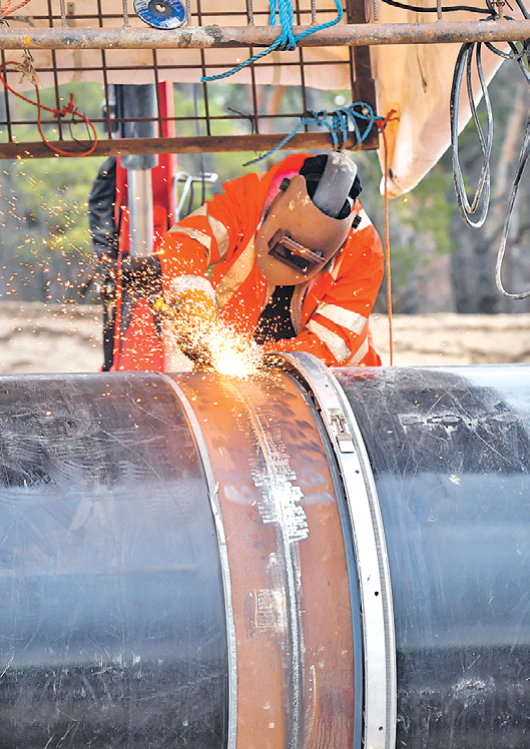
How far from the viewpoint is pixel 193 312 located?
3121 mm

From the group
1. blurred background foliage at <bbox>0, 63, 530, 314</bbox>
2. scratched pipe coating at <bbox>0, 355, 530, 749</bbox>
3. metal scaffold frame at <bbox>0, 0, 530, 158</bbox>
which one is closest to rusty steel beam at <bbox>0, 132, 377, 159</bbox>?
metal scaffold frame at <bbox>0, 0, 530, 158</bbox>

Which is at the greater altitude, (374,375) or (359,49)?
(359,49)

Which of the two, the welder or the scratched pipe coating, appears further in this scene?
the welder

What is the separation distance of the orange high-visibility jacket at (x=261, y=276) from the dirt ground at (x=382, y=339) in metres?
5.81

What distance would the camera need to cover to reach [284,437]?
1653 millimetres

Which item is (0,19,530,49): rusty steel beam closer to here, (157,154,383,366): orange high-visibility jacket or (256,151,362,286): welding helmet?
(256,151,362,286): welding helmet

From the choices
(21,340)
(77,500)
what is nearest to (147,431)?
(77,500)

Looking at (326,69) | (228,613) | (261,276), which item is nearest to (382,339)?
(326,69)

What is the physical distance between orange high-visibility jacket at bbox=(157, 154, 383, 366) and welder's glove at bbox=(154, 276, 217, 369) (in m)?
0.30

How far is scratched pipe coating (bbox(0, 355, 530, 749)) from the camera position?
4.54ft

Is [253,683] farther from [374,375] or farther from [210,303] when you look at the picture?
[210,303]

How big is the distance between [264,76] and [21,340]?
7703mm

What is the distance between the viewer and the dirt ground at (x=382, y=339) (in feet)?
33.0

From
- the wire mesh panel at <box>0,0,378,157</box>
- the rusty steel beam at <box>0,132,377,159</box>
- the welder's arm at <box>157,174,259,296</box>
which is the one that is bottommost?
the welder's arm at <box>157,174,259,296</box>
